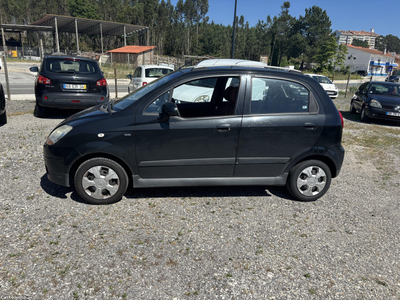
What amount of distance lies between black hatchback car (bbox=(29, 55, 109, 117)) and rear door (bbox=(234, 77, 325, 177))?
6.02 m

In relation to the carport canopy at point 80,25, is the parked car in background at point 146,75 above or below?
below

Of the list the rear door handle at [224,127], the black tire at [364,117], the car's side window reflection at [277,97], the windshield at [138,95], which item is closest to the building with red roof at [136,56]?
the black tire at [364,117]

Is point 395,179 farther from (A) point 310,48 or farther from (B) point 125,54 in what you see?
(A) point 310,48

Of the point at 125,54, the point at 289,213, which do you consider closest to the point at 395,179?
the point at 289,213

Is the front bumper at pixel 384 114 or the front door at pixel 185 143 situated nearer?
the front door at pixel 185 143

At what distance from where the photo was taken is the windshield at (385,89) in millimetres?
12141

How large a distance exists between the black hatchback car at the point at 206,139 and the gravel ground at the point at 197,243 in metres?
0.38

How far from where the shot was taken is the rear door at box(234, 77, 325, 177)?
422cm

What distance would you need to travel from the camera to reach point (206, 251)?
11.0 feet

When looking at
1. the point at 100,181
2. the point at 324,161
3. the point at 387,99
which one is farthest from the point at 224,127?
the point at 387,99

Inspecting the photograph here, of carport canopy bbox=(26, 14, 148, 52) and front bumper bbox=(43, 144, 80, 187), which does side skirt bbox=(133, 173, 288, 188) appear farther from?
carport canopy bbox=(26, 14, 148, 52)

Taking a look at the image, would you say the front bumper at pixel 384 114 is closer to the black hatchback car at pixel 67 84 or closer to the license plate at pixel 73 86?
the black hatchback car at pixel 67 84

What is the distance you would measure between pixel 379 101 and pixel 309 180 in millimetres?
8821

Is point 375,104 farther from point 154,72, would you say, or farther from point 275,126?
point 275,126
